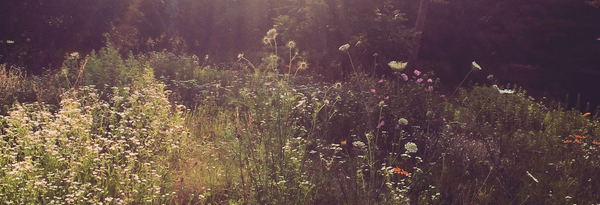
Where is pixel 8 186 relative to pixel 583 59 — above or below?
above

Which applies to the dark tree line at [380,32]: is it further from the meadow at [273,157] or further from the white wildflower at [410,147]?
the white wildflower at [410,147]

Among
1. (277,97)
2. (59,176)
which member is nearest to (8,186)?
(59,176)

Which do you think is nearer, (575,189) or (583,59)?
(575,189)

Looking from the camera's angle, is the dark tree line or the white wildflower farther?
the dark tree line

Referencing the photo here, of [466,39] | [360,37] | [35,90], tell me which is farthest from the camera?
[466,39]

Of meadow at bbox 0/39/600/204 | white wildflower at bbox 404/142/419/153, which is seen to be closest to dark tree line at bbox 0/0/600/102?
meadow at bbox 0/39/600/204

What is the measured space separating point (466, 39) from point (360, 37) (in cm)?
870

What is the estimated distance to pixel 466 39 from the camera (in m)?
17.4

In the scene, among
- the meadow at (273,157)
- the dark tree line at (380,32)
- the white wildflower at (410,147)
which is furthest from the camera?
the dark tree line at (380,32)

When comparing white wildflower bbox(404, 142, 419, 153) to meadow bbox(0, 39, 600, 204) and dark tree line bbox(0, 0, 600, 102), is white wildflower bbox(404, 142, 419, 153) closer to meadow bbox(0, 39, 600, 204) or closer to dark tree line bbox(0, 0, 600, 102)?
meadow bbox(0, 39, 600, 204)

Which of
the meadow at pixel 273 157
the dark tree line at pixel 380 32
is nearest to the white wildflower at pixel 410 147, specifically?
the meadow at pixel 273 157

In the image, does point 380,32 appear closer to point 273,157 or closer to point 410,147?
point 273,157

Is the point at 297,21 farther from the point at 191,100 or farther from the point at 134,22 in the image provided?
the point at 134,22

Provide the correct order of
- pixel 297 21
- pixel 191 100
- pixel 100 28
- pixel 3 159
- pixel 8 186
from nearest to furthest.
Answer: pixel 8 186 < pixel 3 159 < pixel 191 100 < pixel 297 21 < pixel 100 28
